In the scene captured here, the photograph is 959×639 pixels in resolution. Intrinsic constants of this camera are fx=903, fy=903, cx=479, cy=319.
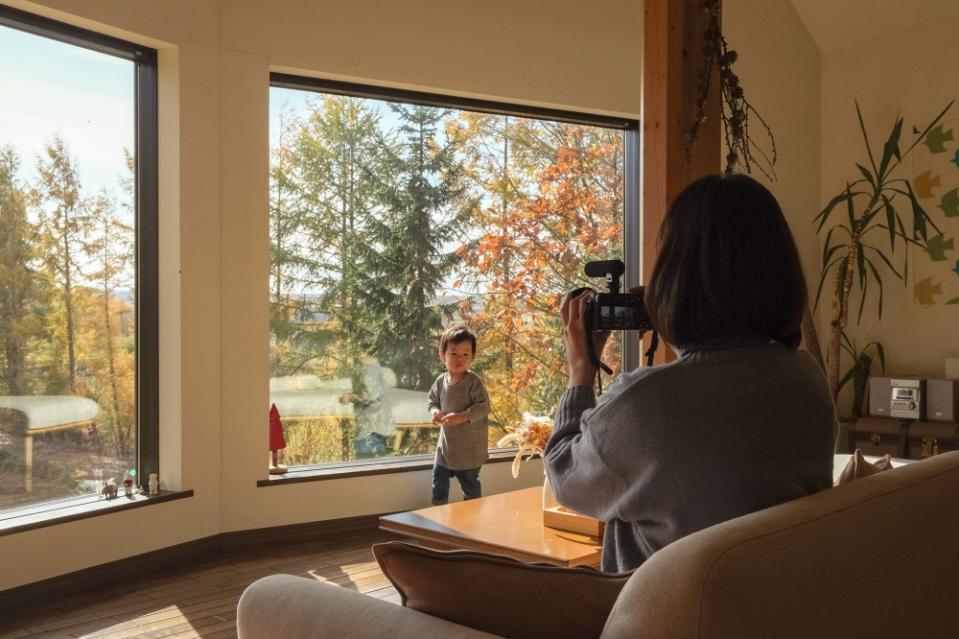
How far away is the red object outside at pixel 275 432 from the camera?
183 inches

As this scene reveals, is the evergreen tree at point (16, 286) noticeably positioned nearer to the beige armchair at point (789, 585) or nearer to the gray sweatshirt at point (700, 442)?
the beige armchair at point (789, 585)

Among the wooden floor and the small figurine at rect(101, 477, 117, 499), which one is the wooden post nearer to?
the wooden floor

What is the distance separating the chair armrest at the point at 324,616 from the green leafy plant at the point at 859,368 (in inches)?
204

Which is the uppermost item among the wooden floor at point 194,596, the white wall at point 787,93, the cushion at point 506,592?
the white wall at point 787,93

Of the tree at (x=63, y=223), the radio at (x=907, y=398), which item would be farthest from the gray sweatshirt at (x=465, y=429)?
the radio at (x=907, y=398)

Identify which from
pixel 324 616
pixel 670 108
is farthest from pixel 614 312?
pixel 670 108

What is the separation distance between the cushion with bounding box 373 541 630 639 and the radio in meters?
4.71

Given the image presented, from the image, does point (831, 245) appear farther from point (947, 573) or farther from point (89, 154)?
point (947, 573)

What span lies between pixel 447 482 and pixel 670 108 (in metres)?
2.69

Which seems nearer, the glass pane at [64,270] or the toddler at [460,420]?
the glass pane at [64,270]

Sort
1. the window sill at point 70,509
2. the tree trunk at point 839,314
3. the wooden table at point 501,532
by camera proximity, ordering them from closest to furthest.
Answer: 1. the wooden table at point 501,532
2. the window sill at point 70,509
3. the tree trunk at point 839,314

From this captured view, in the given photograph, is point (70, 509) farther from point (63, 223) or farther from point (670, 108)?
point (670, 108)

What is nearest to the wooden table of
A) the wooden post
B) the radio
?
A: the wooden post

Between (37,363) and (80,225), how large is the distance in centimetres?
65
